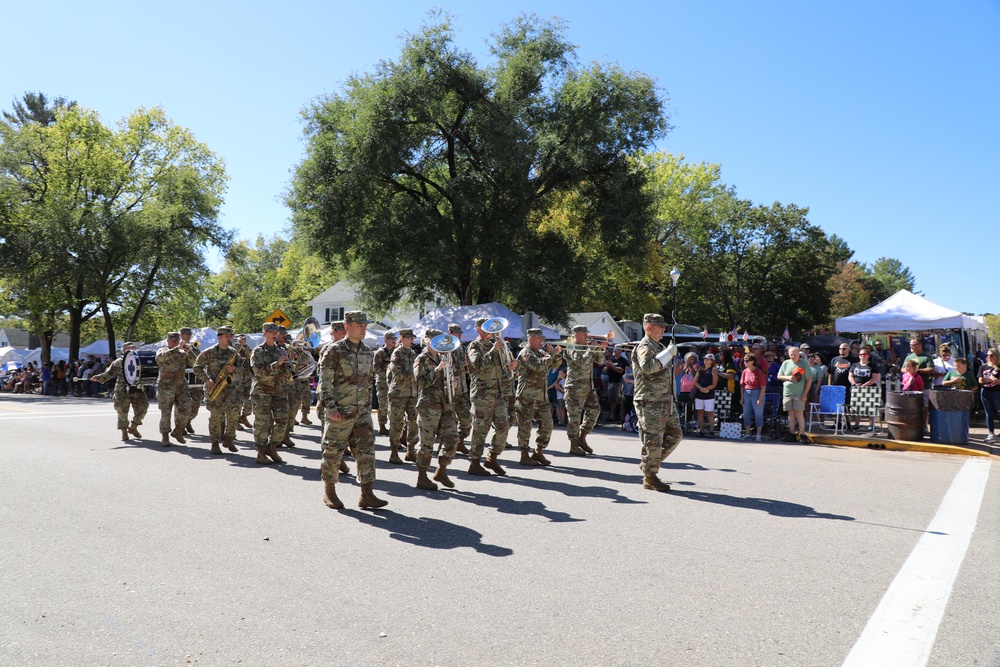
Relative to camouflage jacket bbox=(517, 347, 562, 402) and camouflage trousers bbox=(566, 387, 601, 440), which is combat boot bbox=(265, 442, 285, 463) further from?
camouflage trousers bbox=(566, 387, 601, 440)

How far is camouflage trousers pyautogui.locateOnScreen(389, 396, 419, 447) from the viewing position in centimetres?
1096

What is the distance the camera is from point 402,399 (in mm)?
11242

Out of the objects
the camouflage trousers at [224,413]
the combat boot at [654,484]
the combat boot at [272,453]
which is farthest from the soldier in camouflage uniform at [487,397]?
the camouflage trousers at [224,413]

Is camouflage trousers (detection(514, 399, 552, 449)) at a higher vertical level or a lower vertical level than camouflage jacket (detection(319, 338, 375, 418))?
lower

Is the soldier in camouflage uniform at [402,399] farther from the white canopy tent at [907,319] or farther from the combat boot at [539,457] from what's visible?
the white canopy tent at [907,319]

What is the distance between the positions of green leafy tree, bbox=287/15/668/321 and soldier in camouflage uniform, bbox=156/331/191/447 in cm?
1173

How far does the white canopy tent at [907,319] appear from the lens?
18.3 m

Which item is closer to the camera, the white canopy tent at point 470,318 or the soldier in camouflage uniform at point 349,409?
the soldier in camouflage uniform at point 349,409

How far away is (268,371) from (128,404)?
4525 millimetres

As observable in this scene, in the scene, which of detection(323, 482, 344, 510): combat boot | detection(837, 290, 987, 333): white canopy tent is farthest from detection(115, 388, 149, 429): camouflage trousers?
detection(837, 290, 987, 333): white canopy tent

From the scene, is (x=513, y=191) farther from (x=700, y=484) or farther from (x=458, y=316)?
(x=700, y=484)

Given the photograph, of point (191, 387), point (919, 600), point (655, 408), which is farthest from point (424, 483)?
point (191, 387)

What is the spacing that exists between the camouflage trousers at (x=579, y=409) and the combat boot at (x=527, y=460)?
133 centimetres

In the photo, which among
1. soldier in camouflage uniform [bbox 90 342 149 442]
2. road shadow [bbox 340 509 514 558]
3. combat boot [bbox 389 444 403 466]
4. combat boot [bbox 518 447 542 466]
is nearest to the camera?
road shadow [bbox 340 509 514 558]
